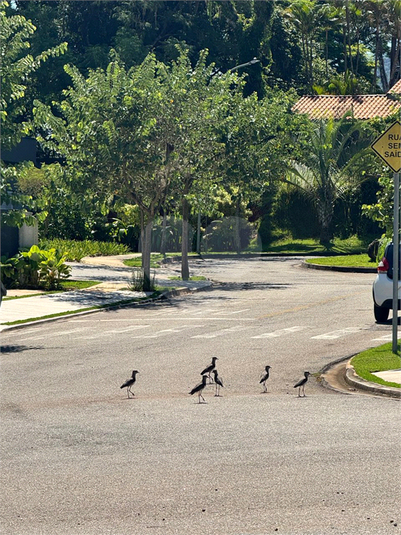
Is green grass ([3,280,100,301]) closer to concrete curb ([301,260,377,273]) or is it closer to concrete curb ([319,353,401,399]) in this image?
concrete curb ([301,260,377,273])

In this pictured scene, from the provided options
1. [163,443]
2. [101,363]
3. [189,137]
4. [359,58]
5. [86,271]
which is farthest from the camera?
[359,58]

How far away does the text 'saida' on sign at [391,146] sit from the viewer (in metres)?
17.2

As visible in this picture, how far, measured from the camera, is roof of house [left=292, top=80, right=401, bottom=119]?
6456 cm

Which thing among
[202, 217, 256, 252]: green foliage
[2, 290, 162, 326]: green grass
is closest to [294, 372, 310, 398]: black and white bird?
[2, 290, 162, 326]: green grass

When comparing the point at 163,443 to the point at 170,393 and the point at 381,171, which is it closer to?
the point at 170,393

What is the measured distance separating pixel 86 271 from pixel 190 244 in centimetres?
1866

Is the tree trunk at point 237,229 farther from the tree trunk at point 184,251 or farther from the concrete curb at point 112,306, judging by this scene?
the concrete curb at point 112,306

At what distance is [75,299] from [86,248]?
67.7 feet

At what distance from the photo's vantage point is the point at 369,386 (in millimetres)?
15102

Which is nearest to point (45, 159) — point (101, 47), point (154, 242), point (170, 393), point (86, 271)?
point (101, 47)

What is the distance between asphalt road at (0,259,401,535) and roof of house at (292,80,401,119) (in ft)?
142

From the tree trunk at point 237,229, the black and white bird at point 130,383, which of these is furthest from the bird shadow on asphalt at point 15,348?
the tree trunk at point 237,229

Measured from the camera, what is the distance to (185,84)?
35000 millimetres

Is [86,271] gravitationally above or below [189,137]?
below
